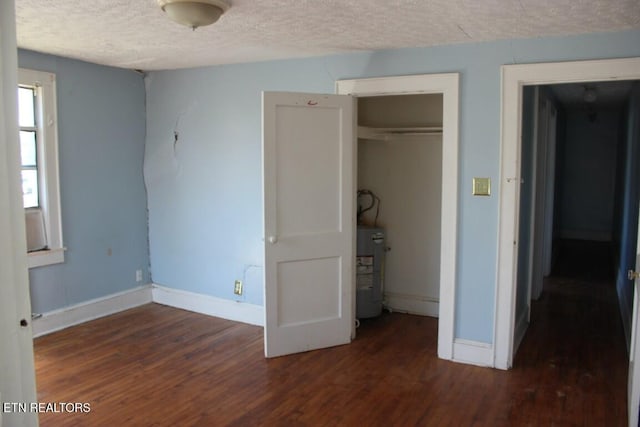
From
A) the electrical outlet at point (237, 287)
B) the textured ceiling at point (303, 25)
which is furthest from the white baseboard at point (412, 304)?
the textured ceiling at point (303, 25)

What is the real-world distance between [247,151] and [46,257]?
5.94ft

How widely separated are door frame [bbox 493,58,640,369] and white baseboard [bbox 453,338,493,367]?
0.17 feet

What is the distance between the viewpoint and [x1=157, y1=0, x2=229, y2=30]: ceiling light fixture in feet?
8.39

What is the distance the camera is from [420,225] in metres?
4.73

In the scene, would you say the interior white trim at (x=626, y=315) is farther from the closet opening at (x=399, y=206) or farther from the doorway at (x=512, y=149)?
the closet opening at (x=399, y=206)

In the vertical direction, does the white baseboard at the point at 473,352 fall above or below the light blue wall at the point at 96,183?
below

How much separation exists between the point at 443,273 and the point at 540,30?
166 cm

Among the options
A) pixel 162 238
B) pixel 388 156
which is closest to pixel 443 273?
pixel 388 156

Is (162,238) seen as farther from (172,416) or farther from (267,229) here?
(172,416)

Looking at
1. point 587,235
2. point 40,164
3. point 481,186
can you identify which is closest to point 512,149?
point 481,186

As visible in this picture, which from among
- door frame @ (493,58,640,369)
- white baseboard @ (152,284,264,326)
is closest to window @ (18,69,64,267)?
white baseboard @ (152,284,264,326)

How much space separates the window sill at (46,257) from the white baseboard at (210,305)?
105cm

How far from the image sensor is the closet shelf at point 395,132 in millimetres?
4520

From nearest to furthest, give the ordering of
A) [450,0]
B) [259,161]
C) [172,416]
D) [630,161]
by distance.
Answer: [450,0], [172,416], [259,161], [630,161]
